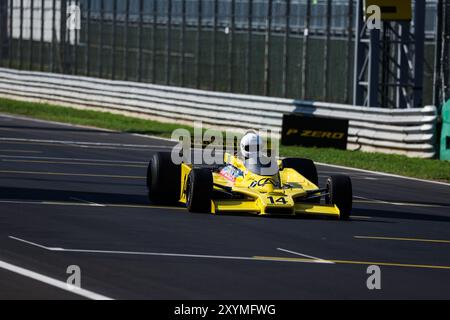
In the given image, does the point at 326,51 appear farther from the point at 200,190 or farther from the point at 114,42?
the point at 200,190

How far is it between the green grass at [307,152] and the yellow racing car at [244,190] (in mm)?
9120

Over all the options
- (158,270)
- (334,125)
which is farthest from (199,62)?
(158,270)

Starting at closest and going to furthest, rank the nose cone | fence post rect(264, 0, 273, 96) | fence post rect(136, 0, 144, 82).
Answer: the nose cone → fence post rect(264, 0, 273, 96) → fence post rect(136, 0, 144, 82)

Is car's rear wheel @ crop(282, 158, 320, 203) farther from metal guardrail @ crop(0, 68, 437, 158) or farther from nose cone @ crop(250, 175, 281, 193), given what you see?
metal guardrail @ crop(0, 68, 437, 158)

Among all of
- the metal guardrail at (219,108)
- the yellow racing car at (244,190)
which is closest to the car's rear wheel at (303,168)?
the yellow racing car at (244,190)

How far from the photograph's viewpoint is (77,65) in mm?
52469

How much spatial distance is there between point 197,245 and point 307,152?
56.6ft

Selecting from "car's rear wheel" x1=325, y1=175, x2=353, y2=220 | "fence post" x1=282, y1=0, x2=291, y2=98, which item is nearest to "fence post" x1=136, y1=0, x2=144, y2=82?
"fence post" x1=282, y1=0, x2=291, y2=98

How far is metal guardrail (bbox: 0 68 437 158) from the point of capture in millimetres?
33188

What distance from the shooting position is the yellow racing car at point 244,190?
19.4 meters

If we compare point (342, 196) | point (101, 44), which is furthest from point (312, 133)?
point (101, 44)

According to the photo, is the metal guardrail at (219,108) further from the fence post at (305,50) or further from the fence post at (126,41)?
the fence post at (126,41)

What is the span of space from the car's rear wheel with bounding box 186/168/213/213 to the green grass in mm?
10303

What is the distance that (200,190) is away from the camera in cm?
1931
